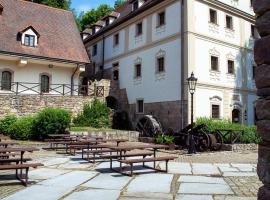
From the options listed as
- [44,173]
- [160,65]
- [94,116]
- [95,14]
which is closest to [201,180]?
[44,173]

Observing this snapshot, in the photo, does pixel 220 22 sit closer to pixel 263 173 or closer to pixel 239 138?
pixel 239 138

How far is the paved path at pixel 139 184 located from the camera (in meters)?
6.01

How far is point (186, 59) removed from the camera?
20078 mm

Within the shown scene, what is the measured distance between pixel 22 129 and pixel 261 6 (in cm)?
1681

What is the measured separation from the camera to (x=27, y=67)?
24.4 metres

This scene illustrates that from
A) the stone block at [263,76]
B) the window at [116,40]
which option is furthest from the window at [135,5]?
the stone block at [263,76]

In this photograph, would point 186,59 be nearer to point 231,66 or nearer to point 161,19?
point 161,19

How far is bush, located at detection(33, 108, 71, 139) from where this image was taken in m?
17.9

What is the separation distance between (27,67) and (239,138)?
1556cm

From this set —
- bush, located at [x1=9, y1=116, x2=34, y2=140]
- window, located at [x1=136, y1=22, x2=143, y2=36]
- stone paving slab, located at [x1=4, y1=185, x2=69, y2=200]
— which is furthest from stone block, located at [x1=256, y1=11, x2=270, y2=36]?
window, located at [x1=136, y1=22, x2=143, y2=36]

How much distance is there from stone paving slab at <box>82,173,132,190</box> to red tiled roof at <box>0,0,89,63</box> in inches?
688

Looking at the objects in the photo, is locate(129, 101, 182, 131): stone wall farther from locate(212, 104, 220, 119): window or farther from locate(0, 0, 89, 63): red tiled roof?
locate(0, 0, 89, 63): red tiled roof

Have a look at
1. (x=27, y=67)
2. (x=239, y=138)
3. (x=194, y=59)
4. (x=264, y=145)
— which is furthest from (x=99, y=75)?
(x=264, y=145)

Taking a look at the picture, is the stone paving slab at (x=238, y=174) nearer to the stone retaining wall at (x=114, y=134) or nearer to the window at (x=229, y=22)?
the stone retaining wall at (x=114, y=134)
